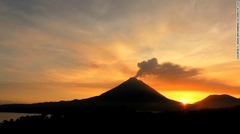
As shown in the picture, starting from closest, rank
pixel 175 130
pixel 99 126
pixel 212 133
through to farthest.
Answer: pixel 212 133, pixel 175 130, pixel 99 126

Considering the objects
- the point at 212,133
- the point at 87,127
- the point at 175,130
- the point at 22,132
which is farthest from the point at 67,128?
the point at 212,133

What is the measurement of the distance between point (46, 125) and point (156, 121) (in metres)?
15.3

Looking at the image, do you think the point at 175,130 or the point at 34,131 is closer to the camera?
the point at 175,130

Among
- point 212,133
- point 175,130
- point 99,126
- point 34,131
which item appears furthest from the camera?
point 34,131

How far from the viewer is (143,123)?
4366cm

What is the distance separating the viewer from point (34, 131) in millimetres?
45781

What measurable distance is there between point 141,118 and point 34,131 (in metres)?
14.3

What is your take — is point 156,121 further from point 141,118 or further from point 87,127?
point 87,127

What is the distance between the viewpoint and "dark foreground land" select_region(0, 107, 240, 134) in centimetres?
3931

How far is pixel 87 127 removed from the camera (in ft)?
140

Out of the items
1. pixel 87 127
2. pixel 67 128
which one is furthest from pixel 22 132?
pixel 87 127

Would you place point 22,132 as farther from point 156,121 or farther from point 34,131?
point 156,121

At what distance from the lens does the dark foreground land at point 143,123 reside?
39.3 metres

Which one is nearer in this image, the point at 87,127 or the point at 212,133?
the point at 212,133
